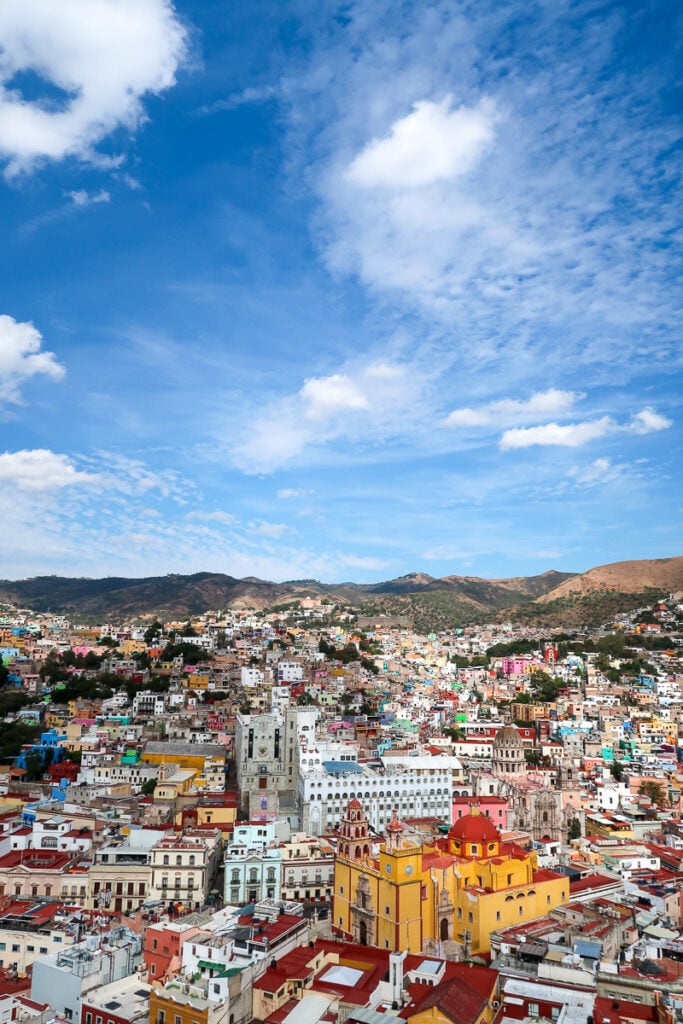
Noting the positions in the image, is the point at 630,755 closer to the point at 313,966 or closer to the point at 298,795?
the point at 298,795

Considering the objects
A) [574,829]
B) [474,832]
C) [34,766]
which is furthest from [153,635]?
[474,832]

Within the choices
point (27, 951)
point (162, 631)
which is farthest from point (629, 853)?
point (162, 631)

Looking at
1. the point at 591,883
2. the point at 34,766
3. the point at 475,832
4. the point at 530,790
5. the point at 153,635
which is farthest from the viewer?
the point at 153,635

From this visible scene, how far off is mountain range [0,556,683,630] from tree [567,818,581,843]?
254ft

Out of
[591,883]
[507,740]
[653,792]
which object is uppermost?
[507,740]

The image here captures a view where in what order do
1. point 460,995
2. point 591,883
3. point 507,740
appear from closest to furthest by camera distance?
1. point 460,995
2. point 591,883
3. point 507,740

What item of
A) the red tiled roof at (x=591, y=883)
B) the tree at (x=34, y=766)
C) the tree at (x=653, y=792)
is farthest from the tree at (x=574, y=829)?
the tree at (x=34, y=766)

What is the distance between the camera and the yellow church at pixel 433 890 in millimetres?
26188

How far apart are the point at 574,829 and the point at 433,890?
1690 centimetres

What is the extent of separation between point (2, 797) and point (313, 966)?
2530 centimetres

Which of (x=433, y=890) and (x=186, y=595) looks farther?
(x=186, y=595)

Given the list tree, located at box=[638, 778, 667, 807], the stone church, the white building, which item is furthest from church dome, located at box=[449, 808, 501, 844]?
tree, located at box=[638, 778, 667, 807]

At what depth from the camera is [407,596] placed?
6009 inches

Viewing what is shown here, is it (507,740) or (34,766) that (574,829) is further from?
(34,766)
